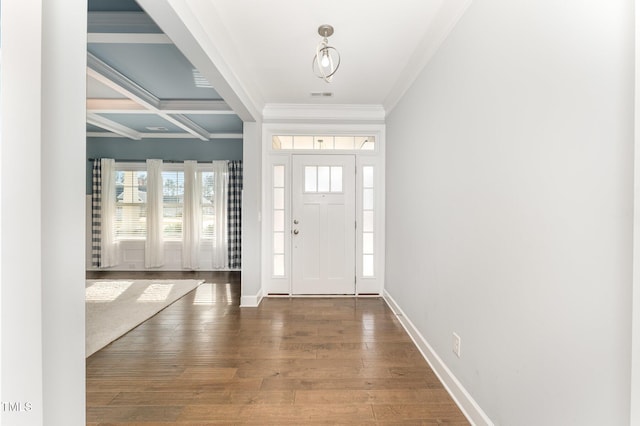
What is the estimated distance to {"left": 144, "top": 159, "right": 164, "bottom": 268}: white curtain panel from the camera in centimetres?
562

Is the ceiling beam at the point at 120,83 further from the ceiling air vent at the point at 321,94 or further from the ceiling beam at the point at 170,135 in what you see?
A: the ceiling air vent at the point at 321,94

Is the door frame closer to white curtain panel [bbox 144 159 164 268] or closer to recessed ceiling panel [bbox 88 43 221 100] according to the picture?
recessed ceiling panel [bbox 88 43 221 100]

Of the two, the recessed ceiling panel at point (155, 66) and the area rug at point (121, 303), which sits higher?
the recessed ceiling panel at point (155, 66)

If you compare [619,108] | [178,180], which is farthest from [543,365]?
[178,180]

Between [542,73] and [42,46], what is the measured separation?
172 cm

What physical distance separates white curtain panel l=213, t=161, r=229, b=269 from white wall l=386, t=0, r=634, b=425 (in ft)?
14.4

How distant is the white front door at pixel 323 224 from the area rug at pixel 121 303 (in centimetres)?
175

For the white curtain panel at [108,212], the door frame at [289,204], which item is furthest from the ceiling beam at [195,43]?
the white curtain panel at [108,212]

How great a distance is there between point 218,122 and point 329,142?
2089 millimetres

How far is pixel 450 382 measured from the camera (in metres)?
1.97

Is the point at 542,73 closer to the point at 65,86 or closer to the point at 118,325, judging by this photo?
the point at 65,86

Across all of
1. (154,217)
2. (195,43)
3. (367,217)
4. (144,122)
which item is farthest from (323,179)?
(154,217)

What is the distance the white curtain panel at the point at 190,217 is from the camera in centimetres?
562

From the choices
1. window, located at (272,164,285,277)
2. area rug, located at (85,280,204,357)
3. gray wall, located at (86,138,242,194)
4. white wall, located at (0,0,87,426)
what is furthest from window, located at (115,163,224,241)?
white wall, located at (0,0,87,426)
